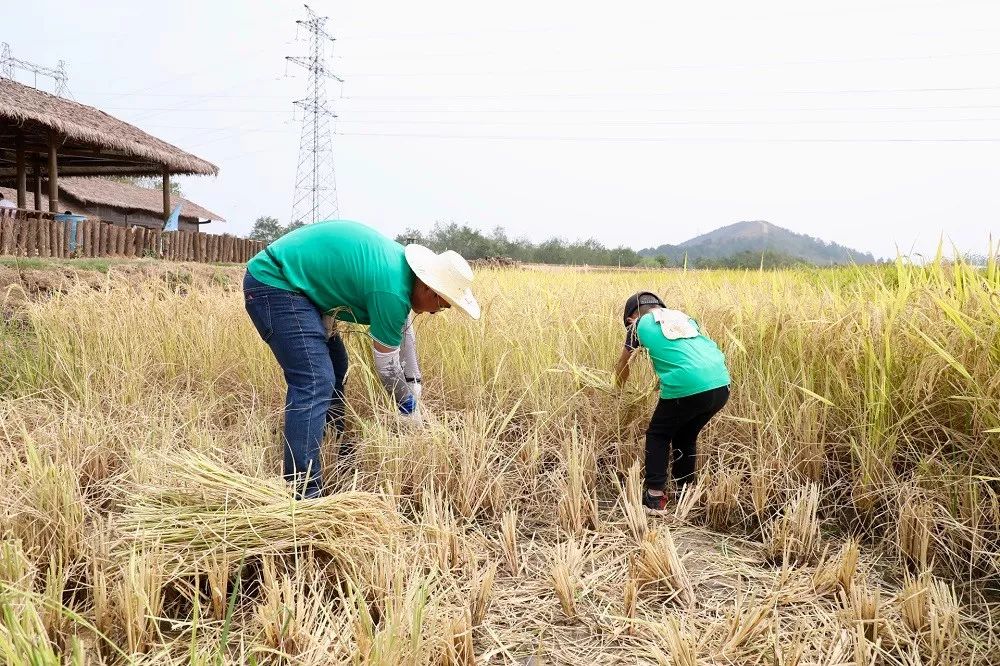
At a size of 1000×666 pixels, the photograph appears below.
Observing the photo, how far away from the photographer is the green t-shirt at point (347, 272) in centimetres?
220

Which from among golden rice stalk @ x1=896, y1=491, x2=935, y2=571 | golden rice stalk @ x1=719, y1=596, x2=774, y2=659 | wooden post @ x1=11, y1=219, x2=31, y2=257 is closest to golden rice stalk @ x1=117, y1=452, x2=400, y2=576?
golden rice stalk @ x1=719, y1=596, x2=774, y2=659

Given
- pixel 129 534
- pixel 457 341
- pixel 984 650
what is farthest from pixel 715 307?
pixel 129 534

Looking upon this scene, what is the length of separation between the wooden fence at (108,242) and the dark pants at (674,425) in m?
7.98

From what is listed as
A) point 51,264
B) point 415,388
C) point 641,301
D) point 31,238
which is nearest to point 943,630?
point 641,301

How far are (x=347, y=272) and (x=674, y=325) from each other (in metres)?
1.25

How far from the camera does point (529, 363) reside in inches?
113

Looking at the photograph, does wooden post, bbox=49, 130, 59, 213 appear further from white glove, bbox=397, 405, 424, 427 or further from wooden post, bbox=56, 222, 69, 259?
white glove, bbox=397, 405, 424, 427

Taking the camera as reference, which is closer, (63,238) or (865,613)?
(865,613)

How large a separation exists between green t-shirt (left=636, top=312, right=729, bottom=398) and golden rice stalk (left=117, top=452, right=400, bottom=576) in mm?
1105

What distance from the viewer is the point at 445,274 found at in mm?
2262

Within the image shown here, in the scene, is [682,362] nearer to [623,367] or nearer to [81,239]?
[623,367]

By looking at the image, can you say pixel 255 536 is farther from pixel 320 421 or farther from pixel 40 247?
pixel 40 247

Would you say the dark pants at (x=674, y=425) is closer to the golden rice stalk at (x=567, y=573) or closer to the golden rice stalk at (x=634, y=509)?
the golden rice stalk at (x=634, y=509)

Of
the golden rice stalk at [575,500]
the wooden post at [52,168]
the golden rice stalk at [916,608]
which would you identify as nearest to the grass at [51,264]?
the wooden post at [52,168]
